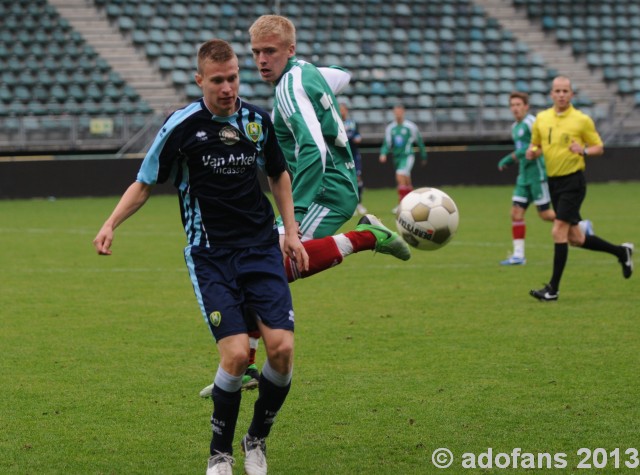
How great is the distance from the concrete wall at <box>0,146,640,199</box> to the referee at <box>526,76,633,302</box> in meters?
15.5

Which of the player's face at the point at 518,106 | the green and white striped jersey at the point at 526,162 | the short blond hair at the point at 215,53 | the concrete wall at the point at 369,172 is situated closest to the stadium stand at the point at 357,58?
the concrete wall at the point at 369,172

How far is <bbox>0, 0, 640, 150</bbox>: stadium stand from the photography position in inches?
1049

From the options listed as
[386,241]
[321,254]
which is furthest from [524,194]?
[321,254]

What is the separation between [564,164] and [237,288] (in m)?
6.10

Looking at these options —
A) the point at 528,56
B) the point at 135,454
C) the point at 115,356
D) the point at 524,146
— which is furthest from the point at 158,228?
the point at 528,56

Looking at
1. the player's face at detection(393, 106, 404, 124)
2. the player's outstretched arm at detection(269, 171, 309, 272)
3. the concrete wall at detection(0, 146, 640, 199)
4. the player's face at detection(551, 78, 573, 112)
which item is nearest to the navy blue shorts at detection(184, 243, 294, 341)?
the player's outstretched arm at detection(269, 171, 309, 272)

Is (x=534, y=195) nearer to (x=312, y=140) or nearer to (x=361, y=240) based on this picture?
(x=361, y=240)

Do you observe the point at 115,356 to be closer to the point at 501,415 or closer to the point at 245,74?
the point at 501,415

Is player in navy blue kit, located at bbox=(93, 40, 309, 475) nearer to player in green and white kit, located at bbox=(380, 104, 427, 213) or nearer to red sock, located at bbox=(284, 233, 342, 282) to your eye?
red sock, located at bbox=(284, 233, 342, 282)

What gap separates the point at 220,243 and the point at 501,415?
6.38ft

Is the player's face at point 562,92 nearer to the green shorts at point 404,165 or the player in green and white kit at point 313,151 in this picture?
the player in green and white kit at point 313,151

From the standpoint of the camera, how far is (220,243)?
16.3 ft

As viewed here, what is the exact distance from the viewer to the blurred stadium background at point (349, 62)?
83.9 ft

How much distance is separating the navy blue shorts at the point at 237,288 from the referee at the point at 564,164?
5622 mm
